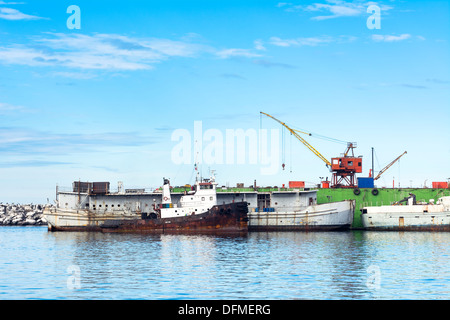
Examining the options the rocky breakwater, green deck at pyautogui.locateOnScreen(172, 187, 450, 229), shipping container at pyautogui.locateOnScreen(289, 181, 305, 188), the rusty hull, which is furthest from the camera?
the rocky breakwater

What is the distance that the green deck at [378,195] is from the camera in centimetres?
9711

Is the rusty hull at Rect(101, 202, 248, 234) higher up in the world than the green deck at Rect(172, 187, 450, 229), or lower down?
lower down

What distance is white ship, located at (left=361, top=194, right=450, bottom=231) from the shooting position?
8956cm

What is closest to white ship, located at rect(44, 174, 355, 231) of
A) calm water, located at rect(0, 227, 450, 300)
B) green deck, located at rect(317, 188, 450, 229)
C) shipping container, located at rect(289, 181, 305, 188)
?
shipping container, located at rect(289, 181, 305, 188)

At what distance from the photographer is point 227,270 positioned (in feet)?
143

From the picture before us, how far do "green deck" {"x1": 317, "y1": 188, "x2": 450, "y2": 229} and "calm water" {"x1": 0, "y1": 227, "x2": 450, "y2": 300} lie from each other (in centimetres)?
3007

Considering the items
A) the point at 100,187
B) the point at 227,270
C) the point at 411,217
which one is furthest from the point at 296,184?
the point at 227,270

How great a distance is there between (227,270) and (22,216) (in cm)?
10314

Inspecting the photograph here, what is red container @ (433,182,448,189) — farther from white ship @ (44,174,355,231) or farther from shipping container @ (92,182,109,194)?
shipping container @ (92,182,109,194)

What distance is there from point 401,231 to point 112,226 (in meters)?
41.7

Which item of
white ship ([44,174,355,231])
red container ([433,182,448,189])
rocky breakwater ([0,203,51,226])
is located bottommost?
rocky breakwater ([0,203,51,226])

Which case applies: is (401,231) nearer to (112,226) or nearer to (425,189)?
(425,189)

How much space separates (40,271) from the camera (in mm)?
44438

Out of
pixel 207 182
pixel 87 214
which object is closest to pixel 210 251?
pixel 207 182
